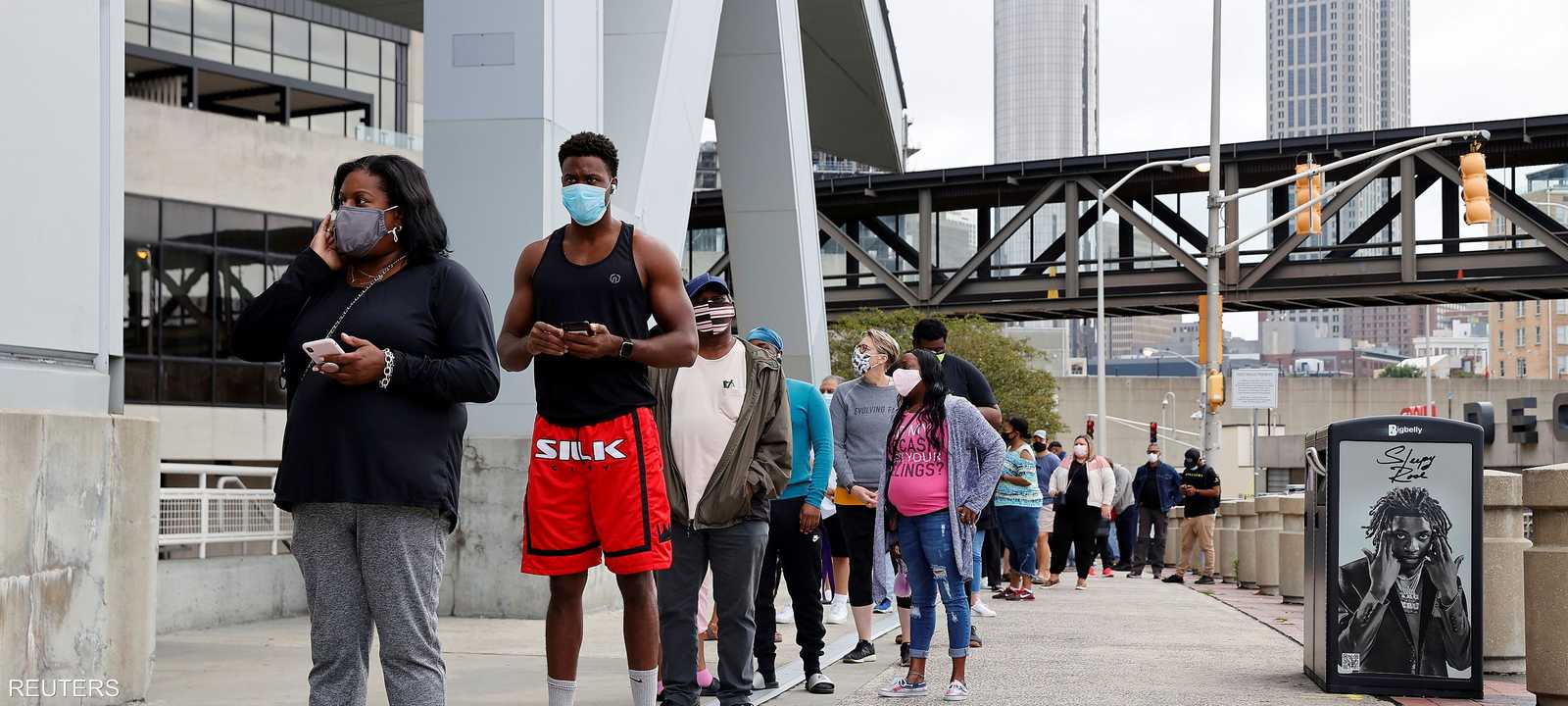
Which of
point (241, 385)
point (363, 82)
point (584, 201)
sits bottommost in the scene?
point (241, 385)

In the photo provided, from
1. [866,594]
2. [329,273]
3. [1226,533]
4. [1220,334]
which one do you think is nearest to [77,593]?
[329,273]

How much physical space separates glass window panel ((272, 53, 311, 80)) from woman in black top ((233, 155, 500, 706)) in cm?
4396

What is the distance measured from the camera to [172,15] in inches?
1705

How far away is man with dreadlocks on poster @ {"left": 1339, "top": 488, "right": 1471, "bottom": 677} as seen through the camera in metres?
8.11

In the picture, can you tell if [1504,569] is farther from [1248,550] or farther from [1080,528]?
[1248,550]

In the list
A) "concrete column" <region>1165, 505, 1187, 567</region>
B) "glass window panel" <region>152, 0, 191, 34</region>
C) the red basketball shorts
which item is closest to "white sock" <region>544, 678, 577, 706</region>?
the red basketball shorts

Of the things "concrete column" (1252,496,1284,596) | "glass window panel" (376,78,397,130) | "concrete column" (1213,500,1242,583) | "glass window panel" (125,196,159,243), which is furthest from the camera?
"glass window panel" (376,78,397,130)

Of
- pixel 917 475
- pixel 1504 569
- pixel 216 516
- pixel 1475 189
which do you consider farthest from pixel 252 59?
pixel 1504 569

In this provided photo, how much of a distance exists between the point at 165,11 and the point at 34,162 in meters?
39.8

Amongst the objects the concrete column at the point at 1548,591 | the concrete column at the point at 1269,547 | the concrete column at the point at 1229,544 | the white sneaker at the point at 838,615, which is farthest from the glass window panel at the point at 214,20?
the concrete column at the point at 1548,591

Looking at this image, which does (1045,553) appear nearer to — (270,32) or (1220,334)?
(1220,334)

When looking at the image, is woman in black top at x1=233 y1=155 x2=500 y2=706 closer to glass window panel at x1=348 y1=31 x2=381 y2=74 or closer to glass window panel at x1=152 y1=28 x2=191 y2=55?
glass window panel at x1=152 y1=28 x2=191 y2=55

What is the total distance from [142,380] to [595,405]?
1235 inches

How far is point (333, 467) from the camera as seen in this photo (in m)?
4.35
